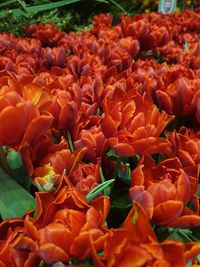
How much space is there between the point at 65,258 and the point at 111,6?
5439 millimetres

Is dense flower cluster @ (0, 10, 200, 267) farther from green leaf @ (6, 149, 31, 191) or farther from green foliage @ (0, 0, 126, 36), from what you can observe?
green foliage @ (0, 0, 126, 36)

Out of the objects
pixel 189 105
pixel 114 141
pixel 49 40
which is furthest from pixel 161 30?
pixel 114 141

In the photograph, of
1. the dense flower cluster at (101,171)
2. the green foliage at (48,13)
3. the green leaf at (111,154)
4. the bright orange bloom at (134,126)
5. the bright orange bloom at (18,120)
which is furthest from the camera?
the green foliage at (48,13)

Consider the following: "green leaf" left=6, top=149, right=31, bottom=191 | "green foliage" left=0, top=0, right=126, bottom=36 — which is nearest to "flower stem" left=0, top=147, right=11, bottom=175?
"green leaf" left=6, top=149, right=31, bottom=191

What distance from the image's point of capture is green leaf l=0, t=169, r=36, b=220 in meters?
0.86

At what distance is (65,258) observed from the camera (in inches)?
28.5

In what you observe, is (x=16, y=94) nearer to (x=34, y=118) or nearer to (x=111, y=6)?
(x=34, y=118)

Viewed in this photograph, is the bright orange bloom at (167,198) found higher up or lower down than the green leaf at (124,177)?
higher up

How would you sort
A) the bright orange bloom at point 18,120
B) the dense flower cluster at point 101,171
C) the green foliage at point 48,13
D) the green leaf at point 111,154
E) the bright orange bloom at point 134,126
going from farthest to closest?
the green foliage at point 48,13
the green leaf at point 111,154
the bright orange bloom at point 134,126
the bright orange bloom at point 18,120
the dense flower cluster at point 101,171

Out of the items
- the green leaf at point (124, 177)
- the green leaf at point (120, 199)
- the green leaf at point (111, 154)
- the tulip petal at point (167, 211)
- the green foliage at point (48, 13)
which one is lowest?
the green foliage at point (48, 13)

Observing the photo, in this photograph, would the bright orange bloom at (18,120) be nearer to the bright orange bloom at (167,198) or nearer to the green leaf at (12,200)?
the green leaf at (12,200)

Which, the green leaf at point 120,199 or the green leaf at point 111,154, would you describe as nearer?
the green leaf at point 120,199

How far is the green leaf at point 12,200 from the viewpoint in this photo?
86 centimetres

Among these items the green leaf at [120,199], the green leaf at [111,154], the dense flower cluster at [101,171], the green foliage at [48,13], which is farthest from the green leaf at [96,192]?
the green foliage at [48,13]
